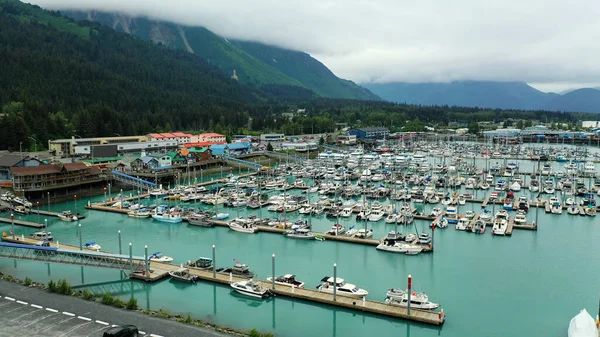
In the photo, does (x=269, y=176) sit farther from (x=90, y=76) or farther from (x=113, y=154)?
(x=90, y=76)

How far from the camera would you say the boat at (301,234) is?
31547 millimetres

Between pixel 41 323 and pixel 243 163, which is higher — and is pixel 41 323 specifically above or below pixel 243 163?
below

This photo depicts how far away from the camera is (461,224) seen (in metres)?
33.4

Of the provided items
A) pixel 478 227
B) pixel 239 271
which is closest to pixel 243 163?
pixel 478 227

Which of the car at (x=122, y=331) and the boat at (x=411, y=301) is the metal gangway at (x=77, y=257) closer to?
the car at (x=122, y=331)

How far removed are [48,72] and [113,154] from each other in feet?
182

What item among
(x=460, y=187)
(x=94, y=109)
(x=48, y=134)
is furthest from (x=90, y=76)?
(x=460, y=187)

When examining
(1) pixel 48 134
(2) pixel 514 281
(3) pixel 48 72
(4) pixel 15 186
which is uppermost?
(3) pixel 48 72

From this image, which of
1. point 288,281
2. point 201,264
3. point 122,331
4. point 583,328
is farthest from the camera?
point 201,264

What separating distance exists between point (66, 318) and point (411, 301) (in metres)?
14.1

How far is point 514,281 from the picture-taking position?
24.6 metres

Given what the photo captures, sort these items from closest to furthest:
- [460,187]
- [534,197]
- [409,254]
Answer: [409,254] → [534,197] → [460,187]

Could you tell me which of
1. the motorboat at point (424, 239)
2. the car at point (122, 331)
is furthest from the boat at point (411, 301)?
the car at point (122, 331)

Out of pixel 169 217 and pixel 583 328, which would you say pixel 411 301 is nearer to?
pixel 583 328
